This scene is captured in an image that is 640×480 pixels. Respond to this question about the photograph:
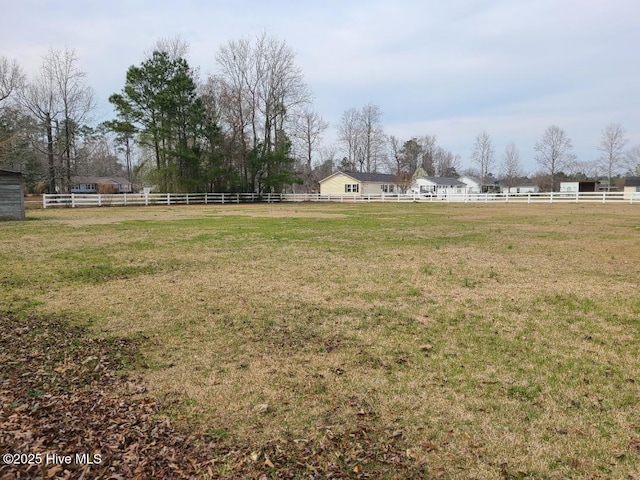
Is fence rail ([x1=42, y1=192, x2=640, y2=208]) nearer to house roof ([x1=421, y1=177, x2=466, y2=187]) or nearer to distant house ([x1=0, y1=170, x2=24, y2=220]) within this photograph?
distant house ([x1=0, y1=170, x2=24, y2=220])

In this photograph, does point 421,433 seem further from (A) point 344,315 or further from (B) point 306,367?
(A) point 344,315

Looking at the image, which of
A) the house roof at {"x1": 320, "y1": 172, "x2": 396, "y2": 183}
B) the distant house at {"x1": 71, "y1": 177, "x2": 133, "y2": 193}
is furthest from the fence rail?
the distant house at {"x1": 71, "y1": 177, "x2": 133, "y2": 193}

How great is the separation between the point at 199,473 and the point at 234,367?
4.81 feet

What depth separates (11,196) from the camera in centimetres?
1927

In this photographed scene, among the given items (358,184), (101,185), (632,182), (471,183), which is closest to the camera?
(358,184)

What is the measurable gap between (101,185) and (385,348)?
6797 cm

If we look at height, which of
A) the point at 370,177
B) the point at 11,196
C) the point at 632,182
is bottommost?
the point at 11,196

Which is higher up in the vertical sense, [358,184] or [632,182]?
[632,182]

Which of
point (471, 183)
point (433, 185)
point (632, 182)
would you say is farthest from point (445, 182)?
point (632, 182)

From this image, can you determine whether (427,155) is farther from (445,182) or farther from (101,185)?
(101,185)

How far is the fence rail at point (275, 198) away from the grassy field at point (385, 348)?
27314mm

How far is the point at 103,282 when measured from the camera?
7066 millimetres

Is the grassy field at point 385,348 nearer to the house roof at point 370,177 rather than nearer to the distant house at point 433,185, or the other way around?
the house roof at point 370,177

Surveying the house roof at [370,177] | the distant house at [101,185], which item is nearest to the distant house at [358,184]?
the house roof at [370,177]
